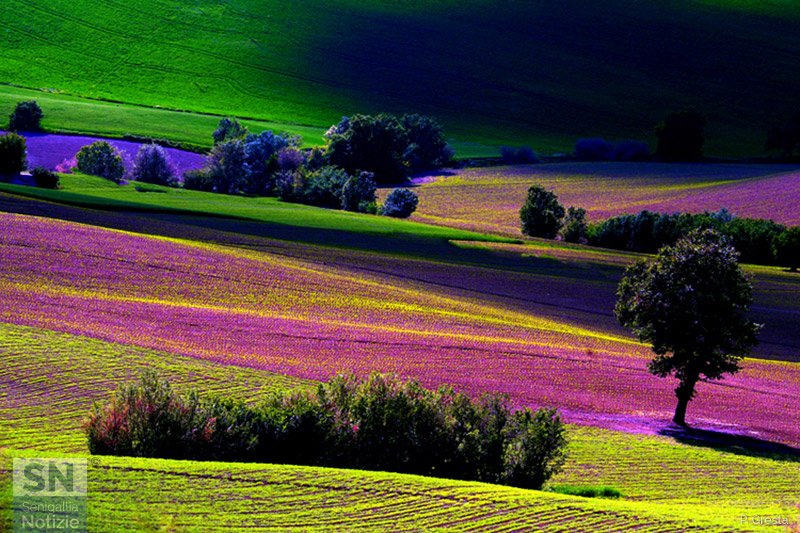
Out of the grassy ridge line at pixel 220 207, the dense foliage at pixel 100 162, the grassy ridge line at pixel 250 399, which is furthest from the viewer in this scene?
the dense foliage at pixel 100 162

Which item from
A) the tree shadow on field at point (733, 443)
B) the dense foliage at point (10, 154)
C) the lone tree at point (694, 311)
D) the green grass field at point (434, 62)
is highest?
the green grass field at point (434, 62)

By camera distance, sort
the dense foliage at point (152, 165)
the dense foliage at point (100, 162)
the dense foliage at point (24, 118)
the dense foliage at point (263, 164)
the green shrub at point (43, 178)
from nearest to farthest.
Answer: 1. the green shrub at point (43, 178)
2. the dense foliage at point (100, 162)
3. the dense foliage at point (152, 165)
4. the dense foliage at point (263, 164)
5. the dense foliage at point (24, 118)

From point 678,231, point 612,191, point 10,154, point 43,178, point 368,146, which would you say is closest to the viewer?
point 678,231

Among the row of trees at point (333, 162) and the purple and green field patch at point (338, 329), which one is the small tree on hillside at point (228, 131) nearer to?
the row of trees at point (333, 162)

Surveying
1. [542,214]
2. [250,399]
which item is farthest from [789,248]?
[250,399]

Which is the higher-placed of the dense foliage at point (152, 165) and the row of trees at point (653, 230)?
the dense foliage at point (152, 165)

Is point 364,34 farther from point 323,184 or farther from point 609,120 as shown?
point 323,184

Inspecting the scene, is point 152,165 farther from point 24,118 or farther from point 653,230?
point 653,230

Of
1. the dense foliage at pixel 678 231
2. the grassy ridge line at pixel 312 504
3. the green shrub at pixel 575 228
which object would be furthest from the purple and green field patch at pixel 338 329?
the green shrub at pixel 575 228
